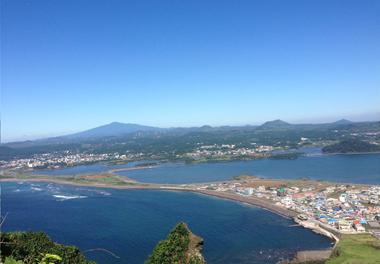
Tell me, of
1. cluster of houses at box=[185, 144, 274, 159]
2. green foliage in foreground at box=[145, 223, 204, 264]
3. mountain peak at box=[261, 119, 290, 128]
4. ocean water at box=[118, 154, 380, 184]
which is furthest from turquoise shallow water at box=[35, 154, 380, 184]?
mountain peak at box=[261, 119, 290, 128]

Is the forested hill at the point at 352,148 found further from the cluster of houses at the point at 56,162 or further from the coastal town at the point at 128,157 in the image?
the cluster of houses at the point at 56,162

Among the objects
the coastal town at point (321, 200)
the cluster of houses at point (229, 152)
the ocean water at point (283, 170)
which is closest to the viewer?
the coastal town at point (321, 200)

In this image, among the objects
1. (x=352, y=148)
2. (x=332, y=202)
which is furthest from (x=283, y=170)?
(x=352, y=148)

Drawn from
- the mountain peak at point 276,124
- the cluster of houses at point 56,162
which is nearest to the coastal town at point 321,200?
the cluster of houses at point 56,162

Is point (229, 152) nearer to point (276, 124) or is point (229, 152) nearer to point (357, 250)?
point (357, 250)

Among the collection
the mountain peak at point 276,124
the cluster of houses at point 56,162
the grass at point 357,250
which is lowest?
the grass at point 357,250

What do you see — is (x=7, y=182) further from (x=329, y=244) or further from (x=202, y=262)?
(x=202, y=262)
